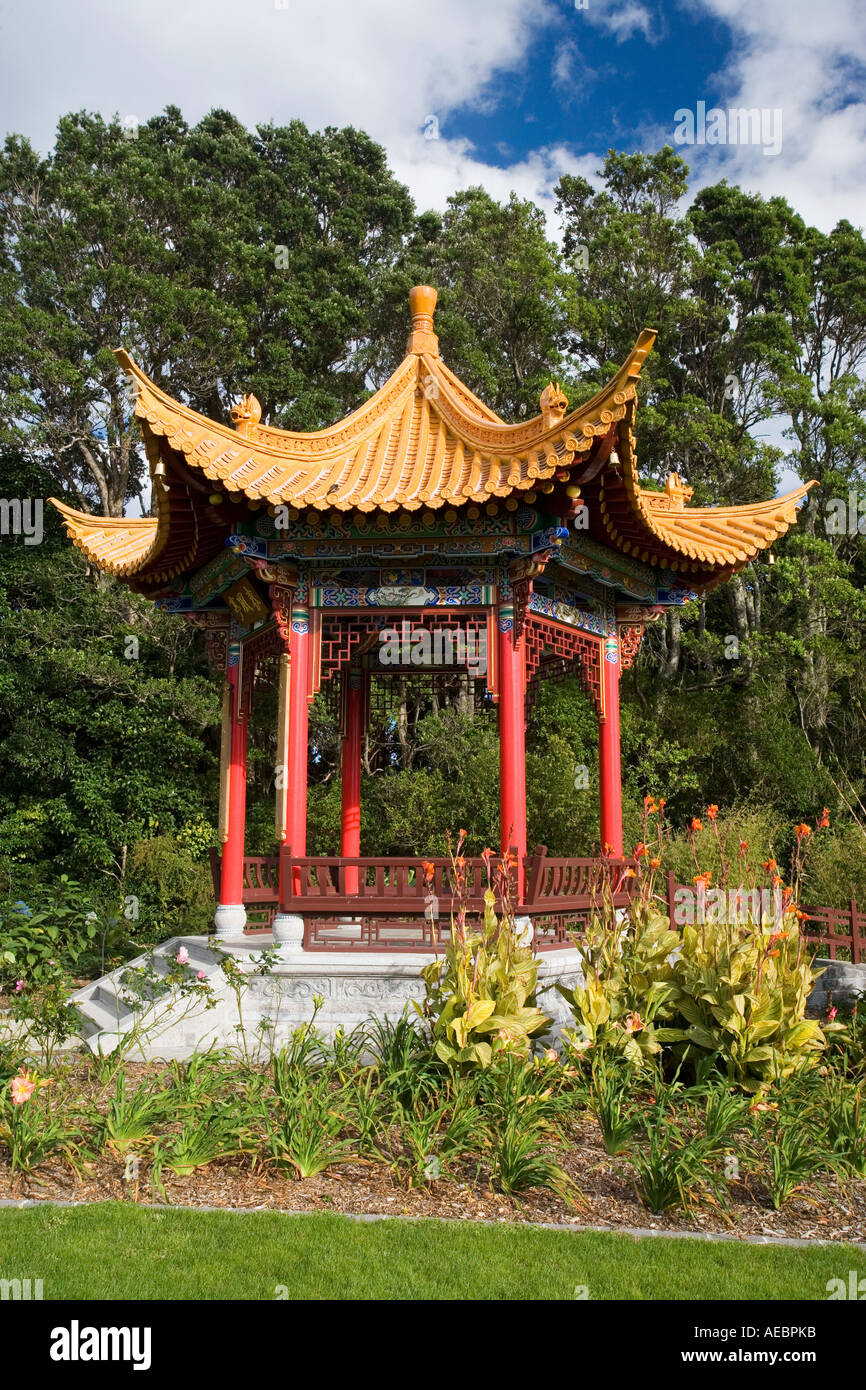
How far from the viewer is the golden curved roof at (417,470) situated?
8438 millimetres

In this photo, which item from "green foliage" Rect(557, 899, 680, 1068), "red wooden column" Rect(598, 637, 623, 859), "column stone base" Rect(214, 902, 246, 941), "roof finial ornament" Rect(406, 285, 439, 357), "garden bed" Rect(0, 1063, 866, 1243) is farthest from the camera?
"roof finial ornament" Rect(406, 285, 439, 357)

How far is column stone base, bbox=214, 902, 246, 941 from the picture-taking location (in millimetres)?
10242

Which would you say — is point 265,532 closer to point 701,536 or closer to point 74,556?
point 701,536

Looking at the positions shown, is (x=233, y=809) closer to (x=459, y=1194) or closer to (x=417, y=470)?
(x=417, y=470)

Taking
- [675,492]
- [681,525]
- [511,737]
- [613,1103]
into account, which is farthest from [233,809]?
[675,492]

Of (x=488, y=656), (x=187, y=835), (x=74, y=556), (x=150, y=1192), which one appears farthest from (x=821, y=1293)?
(x=74, y=556)

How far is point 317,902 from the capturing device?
8602mm

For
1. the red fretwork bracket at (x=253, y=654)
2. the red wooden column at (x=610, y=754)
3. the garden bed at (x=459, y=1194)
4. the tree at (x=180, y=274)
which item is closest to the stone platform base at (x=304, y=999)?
the garden bed at (x=459, y=1194)

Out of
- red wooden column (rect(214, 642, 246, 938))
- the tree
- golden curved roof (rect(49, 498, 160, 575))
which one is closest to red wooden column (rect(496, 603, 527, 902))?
red wooden column (rect(214, 642, 246, 938))

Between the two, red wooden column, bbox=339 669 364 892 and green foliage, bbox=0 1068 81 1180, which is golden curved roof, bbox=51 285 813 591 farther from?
green foliage, bbox=0 1068 81 1180

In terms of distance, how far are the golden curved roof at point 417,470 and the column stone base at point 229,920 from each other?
11.7 ft

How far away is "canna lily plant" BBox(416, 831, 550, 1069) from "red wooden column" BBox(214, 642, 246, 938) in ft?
13.2

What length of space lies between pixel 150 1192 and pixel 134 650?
16458 millimetres

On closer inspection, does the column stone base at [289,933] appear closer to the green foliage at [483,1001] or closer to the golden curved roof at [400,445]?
the green foliage at [483,1001]
